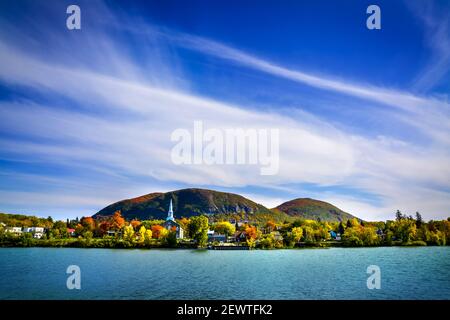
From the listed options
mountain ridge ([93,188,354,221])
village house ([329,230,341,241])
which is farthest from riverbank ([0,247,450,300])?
mountain ridge ([93,188,354,221])

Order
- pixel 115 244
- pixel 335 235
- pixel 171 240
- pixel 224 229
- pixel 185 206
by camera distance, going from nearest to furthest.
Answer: pixel 171 240 < pixel 115 244 < pixel 335 235 < pixel 224 229 < pixel 185 206

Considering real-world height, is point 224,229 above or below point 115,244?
above

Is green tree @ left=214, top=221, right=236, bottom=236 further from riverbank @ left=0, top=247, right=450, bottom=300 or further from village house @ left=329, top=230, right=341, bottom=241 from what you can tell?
riverbank @ left=0, top=247, right=450, bottom=300

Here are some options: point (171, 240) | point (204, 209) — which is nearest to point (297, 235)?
point (171, 240)

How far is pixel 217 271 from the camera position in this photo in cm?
2906

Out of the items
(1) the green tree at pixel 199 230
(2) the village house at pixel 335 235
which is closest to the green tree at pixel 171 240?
(1) the green tree at pixel 199 230

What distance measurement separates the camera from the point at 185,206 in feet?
557

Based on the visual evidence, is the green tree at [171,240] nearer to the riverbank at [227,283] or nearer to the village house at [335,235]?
the riverbank at [227,283]

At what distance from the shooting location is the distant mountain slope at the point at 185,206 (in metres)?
156

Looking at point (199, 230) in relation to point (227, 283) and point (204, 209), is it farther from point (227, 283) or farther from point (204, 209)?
point (204, 209)

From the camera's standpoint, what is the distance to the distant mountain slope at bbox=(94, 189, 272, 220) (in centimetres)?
15650
